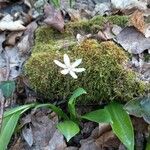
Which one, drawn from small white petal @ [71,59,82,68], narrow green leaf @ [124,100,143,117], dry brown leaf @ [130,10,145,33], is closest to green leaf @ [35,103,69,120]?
small white petal @ [71,59,82,68]

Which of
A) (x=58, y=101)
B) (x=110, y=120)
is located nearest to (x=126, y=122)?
(x=110, y=120)

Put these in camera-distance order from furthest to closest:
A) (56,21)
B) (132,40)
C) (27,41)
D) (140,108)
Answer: (27,41), (56,21), (132,40), (140,108)

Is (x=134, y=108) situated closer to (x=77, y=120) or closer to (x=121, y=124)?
(x=121, y=124)

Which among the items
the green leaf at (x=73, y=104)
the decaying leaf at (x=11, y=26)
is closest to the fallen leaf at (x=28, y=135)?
the green leaf at (x=73, y=104)

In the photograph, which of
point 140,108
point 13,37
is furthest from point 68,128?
point 13,37

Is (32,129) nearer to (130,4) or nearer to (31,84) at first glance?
(31,84)

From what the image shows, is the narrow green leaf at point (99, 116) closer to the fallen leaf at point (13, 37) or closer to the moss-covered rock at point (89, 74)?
the moss-covered rock at point (89, 74)

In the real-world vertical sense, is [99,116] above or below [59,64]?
below
